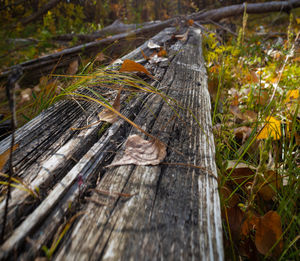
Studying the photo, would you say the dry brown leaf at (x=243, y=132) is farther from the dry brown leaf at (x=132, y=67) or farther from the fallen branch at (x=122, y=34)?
the fallen branch at (x=122, y=34)

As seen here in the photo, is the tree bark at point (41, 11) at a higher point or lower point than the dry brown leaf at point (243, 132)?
higher

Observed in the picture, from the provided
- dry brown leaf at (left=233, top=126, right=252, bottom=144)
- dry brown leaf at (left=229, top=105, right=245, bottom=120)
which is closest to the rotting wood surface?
dry brown leaf at (left=233, top=126, right=252, bottom=144)

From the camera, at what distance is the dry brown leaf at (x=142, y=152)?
72cm

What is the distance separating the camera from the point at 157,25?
13.6ft

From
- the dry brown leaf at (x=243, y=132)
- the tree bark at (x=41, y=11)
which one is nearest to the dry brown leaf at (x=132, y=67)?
the dry brown leaf at (x=243, y=132)

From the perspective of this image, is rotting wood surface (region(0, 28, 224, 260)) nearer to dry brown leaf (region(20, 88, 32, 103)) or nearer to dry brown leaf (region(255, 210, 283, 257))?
dry brown leaf (region(255, 210, 283, 257))

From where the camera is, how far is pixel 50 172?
646 millimetres

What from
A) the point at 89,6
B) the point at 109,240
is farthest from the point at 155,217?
the point at 89,6

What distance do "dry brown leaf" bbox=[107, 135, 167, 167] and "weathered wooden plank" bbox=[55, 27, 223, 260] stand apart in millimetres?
23

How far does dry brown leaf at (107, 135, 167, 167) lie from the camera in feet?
2.36

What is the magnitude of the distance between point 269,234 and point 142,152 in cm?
55

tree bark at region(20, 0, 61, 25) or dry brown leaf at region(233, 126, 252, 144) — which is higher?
tree bark at region(20, 0, 61, 25)

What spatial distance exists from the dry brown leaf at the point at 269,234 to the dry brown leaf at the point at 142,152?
447 millimetres

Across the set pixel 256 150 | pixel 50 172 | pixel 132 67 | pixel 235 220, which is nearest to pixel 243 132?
pixel 256 150
